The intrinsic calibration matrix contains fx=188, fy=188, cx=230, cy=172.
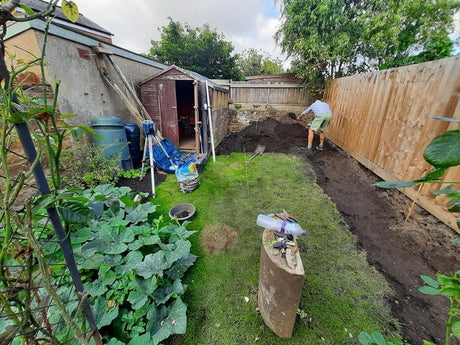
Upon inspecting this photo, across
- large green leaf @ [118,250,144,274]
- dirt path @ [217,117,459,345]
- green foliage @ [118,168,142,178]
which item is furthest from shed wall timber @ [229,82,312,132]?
large green leaf @ [118,250,144,274]

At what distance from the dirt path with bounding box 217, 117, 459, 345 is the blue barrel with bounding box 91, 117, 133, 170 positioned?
4.12 meters

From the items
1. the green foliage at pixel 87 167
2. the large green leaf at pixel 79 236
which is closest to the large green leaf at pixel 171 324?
the large green leaf at pixel 79 236

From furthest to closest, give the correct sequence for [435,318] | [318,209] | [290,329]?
[318,209] → [435,318] → [290,329]

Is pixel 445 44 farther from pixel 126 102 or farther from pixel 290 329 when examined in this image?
pixel 126 102

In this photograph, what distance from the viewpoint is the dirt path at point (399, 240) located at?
1681 millimetres

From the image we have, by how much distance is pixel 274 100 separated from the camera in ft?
24.7

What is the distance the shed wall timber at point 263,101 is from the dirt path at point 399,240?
12.3ft

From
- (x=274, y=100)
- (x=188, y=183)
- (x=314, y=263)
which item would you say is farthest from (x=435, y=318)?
(x=274, y=100)

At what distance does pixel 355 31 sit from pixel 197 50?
9488 mm

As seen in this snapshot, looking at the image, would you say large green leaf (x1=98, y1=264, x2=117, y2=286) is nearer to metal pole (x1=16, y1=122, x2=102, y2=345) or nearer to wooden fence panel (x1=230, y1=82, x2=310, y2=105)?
metal pole (x1=16, y1=122, x2=102, y2=345)

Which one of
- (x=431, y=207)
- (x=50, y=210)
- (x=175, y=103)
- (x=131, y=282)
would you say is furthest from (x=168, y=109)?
(x=431, y=207)

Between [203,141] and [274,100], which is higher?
[274,100]

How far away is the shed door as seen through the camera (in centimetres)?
474

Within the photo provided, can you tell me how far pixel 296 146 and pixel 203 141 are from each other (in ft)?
9.86
